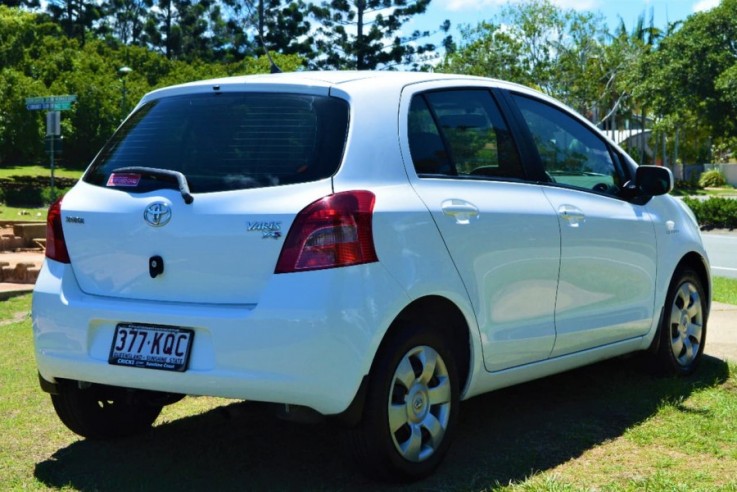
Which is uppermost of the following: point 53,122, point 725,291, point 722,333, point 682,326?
point 682,326

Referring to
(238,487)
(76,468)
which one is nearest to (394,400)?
(238,487)

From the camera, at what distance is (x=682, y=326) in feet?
20.4

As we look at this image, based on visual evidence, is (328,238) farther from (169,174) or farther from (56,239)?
(56,239)

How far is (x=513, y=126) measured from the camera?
5043 millimetres

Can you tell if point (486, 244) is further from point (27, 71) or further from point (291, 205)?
point (27, 71)

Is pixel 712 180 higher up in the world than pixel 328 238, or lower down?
lower down

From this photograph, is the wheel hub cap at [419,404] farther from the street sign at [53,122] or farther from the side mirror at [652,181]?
the street sign at [53,122]

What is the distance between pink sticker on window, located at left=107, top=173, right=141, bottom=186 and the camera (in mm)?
4258

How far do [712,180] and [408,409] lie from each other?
64922 millimetres

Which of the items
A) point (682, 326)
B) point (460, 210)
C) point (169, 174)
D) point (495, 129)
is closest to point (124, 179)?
point (169, 174)

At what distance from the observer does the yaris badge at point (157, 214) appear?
4.06 m

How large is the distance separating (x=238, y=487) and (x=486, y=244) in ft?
4.86

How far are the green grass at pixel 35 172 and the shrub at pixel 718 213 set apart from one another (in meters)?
36.3

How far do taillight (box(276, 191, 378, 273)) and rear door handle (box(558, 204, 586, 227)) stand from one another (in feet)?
4.98
